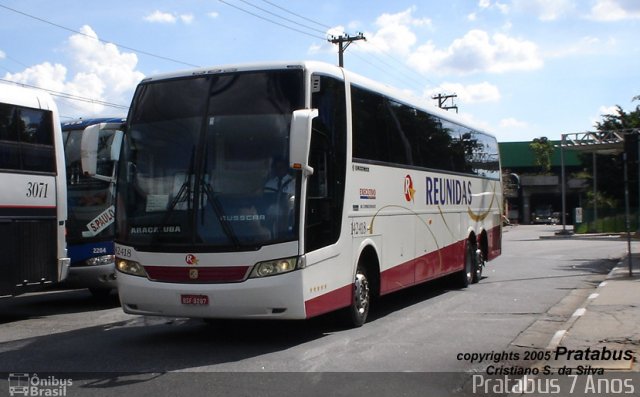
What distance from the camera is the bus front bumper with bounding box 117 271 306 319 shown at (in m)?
8.27

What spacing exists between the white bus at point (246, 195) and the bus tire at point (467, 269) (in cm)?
565

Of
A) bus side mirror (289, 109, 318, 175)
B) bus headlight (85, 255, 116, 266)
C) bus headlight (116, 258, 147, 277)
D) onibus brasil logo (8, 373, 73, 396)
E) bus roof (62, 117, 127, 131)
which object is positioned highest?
bus roof (62, 117, 127, 131)

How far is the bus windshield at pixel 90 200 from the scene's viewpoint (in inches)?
510

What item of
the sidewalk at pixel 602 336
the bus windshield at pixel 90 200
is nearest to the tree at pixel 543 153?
the sidewalk at pixel 602 336

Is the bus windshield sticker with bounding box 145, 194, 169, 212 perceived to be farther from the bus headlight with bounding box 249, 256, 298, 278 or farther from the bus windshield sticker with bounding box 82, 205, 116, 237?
the bus windshield sticker with bounding box 82, 205, 116, 237

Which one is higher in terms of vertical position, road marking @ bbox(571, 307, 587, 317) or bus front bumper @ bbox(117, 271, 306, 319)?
bus front bumper @ bbox(117, 271, 306, 319)

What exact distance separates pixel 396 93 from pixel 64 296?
8.65 metres

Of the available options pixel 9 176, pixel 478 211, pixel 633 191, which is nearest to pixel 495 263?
pixel 478 211

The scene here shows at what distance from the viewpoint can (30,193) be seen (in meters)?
11.5

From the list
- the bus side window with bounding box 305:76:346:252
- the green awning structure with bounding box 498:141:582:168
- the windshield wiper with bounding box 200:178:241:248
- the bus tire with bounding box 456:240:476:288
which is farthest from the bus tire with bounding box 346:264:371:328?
the green awning structure with bounding box 498:141:582:168

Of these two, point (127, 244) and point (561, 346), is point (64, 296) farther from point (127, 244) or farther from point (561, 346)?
point (561, 346)

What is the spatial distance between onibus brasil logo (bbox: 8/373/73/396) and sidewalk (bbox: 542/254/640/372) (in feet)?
16.6

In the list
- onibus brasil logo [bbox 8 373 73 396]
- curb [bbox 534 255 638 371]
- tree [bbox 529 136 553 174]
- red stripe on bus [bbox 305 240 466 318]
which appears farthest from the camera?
tree [bbox 529 136 553 174]

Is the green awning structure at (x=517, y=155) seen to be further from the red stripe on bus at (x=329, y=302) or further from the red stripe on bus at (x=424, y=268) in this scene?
the red stripe on bus at (x=329, y=302)
